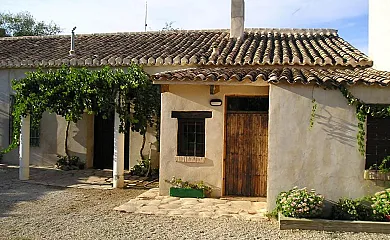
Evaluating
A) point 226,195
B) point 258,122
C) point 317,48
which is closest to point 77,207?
point 226,195

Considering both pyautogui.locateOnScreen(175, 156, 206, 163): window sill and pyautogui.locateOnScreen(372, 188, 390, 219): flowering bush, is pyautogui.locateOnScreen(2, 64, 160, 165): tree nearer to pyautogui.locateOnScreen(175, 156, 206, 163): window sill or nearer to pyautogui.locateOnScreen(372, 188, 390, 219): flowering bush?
pyautogui.locateOnScreen(175, 156, 206, 163): window sill

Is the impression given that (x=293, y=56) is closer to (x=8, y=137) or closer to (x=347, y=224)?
(x=347, y=224)

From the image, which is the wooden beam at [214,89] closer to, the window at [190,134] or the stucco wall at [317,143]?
the window at [190,134]

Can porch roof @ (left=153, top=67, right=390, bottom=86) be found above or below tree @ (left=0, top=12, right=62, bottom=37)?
below

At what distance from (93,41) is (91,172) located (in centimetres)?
591

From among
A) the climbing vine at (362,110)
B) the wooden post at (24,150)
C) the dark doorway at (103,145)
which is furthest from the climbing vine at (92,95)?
the climbing vine at (362,110)

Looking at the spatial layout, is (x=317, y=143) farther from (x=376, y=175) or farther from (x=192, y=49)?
(x=192, y=49)

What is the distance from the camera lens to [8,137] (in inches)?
603

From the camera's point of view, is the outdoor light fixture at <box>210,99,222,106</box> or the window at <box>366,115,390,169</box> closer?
the window at <box>366,115,390,169</box>

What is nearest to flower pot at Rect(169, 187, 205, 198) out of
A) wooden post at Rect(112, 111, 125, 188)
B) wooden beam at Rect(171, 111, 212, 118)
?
wooden beam at Rect(171, 111, 212, 118)

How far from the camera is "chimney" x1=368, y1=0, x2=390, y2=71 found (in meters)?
9.88

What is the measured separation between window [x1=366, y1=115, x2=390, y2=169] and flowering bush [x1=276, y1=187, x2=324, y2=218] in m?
1.35

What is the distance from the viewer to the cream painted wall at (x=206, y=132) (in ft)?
34.3

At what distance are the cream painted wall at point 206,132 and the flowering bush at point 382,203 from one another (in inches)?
142
